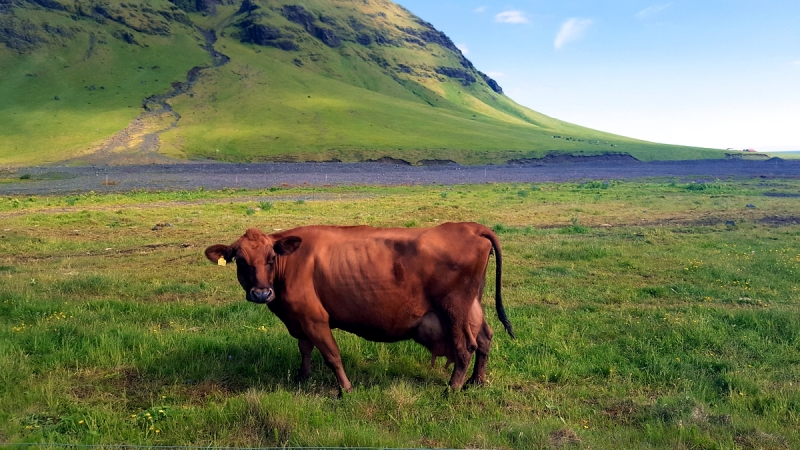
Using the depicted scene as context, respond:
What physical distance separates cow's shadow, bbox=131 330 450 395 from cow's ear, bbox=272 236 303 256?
6.03 feet

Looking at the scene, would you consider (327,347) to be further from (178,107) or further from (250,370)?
(178,107)

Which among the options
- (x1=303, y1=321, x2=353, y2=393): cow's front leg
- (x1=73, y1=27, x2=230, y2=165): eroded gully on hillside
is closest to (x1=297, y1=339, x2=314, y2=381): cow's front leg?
(x1=303, y1=321, x2=353, y2=393): cow's front leg

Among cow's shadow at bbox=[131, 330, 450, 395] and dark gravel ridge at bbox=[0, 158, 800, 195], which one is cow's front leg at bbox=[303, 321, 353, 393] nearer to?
cow's shadow at bbox=[131, 330, 450, 395]

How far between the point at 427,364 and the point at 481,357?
3.41 ft

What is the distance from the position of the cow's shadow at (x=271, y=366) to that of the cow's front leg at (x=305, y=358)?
115mm

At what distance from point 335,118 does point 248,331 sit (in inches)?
5552

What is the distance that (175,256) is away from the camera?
18.0 m

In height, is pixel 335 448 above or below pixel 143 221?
above

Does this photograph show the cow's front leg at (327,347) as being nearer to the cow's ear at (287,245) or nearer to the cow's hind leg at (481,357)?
the cow's ear at (287,245)

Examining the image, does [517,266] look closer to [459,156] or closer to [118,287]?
[118,287]

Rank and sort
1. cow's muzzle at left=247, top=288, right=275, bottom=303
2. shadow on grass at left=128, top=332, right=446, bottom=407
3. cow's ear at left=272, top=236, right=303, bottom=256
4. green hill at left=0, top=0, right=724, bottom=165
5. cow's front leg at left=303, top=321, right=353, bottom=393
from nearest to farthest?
1. cow's muzzle at left=247, top=288, right=275, bottom=303
2. cow's front leg at left=303, top=321, right=353, bottom=393
3. cow's ear at left=272, top=236, right=303, bottom=256
4. shadow on grass at left=128, top=332, right=446, bottom=407
5. green hill at left=0, top=0, right=724, bottom=165

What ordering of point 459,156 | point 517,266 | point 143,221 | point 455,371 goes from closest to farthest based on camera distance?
1. point 455,371
2. point 517,266
3. point 143,221
4. point 459,156

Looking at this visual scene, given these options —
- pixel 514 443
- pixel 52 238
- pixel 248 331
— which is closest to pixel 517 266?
pixel 248 331

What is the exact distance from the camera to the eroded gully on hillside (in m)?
103
